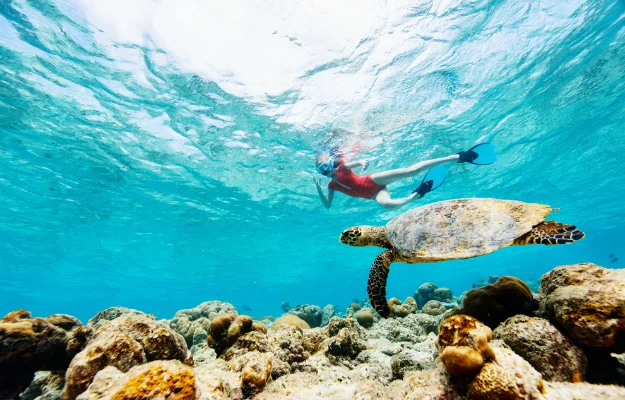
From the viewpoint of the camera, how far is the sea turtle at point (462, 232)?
2873 millimetres

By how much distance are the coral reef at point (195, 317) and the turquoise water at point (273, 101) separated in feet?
25.2

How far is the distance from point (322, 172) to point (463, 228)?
799 centimetres

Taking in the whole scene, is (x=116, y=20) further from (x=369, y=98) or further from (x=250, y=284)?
(x=250, y=284)

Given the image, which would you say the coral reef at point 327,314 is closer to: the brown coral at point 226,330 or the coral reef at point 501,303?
the brown coral at point 226,330

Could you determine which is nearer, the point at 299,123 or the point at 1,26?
the point at 1,26

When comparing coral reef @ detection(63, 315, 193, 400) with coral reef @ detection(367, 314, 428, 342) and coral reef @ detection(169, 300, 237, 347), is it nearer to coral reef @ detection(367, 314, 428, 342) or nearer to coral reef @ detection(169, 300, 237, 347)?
coral reef @ detection(169, 300, 237, 347)

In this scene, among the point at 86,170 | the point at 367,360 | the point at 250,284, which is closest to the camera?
the point at 367,360

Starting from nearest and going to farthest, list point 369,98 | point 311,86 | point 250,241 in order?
point 311,86 → point 369,98 → point 250,241

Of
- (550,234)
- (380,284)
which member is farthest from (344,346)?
(550,234)

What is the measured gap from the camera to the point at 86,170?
1462 centimetres

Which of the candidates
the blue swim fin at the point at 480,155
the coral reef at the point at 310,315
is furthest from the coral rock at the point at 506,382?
the blue swim fin at the point at 480,155

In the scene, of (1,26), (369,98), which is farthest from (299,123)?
(1,26)

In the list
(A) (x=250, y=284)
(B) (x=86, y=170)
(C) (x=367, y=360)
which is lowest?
(C) (x=367, y=360)

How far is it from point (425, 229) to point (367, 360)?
1.80m
